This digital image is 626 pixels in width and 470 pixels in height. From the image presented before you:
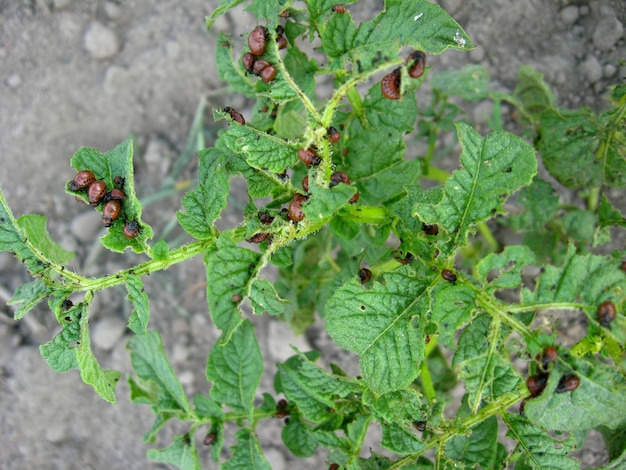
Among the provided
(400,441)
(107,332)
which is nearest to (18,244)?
(400,441)

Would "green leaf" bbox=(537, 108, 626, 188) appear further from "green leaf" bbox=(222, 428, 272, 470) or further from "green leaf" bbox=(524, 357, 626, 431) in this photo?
"green leaf" bbox=(222, 428, 272, 470)

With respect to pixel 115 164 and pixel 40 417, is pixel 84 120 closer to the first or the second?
pixel 40 417

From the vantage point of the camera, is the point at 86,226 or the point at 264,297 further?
the point at 86,226

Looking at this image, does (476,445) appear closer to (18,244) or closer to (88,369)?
(88,369)

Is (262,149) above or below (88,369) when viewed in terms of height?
above

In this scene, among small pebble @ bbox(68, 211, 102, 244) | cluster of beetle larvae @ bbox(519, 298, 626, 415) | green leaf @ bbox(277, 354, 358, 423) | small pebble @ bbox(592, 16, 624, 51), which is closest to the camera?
cluster of beetle larvae @ bbox(519, 298, 626, 415)

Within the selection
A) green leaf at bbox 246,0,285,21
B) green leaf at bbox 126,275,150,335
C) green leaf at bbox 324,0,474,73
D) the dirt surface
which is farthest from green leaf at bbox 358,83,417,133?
the dirt surface
